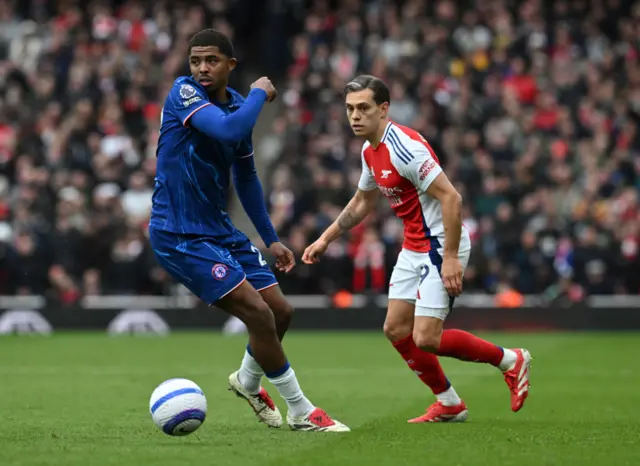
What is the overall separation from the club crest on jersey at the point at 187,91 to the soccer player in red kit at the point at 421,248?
1231 mm

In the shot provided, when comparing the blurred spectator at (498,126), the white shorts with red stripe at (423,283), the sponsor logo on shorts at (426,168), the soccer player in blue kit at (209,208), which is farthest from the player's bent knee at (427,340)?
the blurred spectator at (498,126)

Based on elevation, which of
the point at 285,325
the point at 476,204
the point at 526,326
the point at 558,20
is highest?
the point at 558,20

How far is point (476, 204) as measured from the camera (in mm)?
20141

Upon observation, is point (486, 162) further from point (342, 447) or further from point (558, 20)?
point (342, 447)

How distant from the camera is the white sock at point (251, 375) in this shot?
846 cm

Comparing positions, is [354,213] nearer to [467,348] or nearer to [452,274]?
[452,274]

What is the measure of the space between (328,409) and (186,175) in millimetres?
2630

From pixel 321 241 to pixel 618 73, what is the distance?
49.8 feet

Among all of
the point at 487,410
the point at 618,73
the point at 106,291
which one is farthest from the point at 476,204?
the point at 487,410

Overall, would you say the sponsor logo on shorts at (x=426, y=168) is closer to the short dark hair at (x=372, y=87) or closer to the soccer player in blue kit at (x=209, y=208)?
the short dark hair at (x=372, y=87)

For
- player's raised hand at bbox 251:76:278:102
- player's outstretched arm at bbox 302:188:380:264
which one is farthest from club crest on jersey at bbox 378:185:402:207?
player's raised hand at bbox 251:76:278:102

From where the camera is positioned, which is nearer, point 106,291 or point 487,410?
point 487,410

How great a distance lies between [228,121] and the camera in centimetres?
759

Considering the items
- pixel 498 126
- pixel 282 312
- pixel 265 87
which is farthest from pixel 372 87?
pixel 498 126
